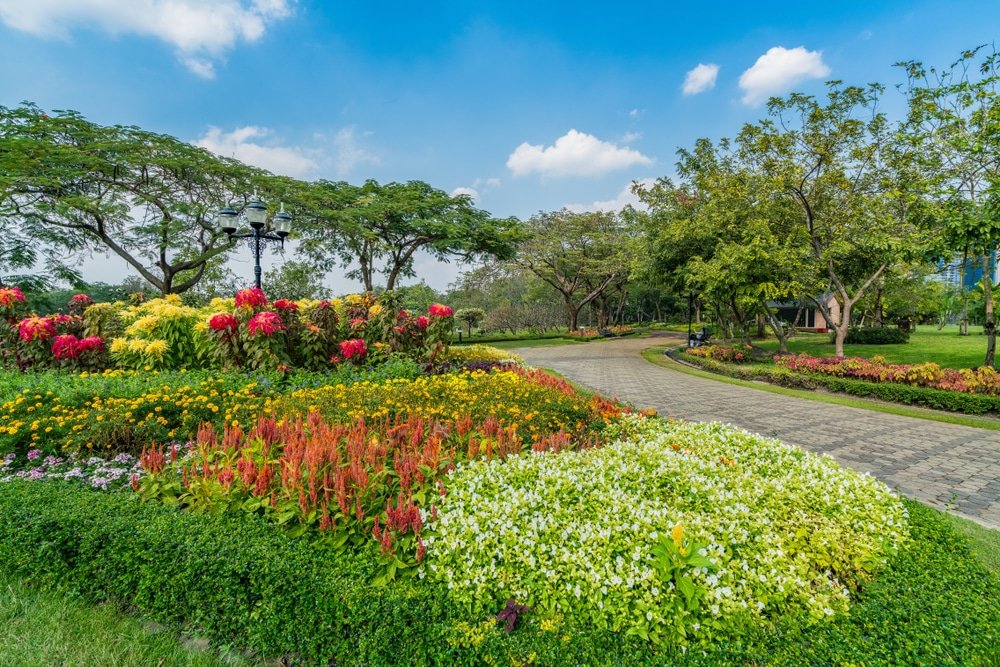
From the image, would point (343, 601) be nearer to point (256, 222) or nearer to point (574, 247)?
point (256, 222)

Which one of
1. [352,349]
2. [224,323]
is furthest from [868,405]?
[224,323]

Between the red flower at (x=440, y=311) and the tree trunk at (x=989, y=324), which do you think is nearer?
the red flower at (x=440, y=311)

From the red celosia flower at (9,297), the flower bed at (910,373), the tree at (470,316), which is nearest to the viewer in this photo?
the red celosia flower at (9,297)

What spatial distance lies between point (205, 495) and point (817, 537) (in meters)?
3.82

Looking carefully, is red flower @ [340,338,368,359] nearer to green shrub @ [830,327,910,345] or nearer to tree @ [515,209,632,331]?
tree @ [515,209,632,331]

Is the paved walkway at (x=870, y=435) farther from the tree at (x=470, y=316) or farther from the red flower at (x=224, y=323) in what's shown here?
the tree at (x=470, y=316)

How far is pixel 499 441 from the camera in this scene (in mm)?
3561

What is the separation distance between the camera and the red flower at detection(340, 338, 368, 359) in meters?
7.59

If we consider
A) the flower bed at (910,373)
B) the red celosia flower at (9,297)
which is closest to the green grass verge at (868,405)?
the flower bed at (910,373)

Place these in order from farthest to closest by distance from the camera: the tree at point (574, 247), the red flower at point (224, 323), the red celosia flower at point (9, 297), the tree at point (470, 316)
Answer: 1. the tree at point (470, 316)
2. the tree at point (574, 247)
3. the red celosia flower at point (9, 297)
4. the red flower at point (224, 323)

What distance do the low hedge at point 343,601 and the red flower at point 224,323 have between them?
407 centimetres

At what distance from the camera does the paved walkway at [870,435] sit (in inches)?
183

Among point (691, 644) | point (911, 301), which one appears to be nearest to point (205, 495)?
point (691, 644)

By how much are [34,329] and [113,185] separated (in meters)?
12.7
